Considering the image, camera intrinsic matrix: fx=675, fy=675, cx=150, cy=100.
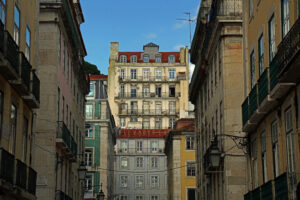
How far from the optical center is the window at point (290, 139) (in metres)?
18.3

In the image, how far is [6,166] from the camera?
63.6 feet

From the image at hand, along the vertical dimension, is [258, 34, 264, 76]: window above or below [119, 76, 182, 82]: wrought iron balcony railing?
below

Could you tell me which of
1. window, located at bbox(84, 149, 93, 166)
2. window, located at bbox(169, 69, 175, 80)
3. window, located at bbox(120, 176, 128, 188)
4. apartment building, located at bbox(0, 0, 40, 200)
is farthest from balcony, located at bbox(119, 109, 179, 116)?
apartment building, located at bbox(0, 0, 40, 200)

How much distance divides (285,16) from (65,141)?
58.1 feet

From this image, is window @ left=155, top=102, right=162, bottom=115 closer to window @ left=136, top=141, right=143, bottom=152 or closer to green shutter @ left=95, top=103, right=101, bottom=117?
window @ left=136, top=141, right=143, bottom=152

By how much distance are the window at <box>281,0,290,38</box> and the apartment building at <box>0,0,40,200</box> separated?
7.76 meters

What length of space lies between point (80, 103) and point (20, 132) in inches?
928

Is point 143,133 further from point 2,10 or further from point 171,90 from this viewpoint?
point 2,10

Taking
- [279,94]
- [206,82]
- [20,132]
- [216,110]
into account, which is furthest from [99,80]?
[279,94]

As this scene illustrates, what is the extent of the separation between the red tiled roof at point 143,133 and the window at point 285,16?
273ft

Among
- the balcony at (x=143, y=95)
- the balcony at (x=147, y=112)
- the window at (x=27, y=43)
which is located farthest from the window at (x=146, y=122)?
the window at (x=27, y=43)

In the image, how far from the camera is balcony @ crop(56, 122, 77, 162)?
3257 centimetres

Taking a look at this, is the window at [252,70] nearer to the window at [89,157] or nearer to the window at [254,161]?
the window at [254,161]

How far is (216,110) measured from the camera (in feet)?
115
